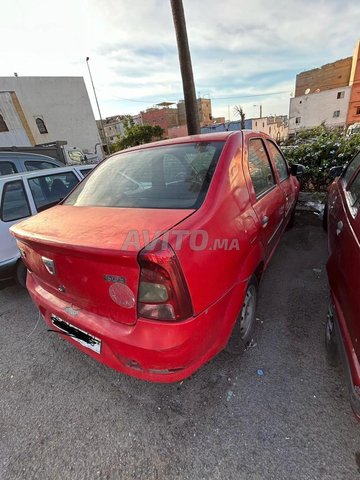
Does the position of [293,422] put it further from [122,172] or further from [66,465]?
[122,172]

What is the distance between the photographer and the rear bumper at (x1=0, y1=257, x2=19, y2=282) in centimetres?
297

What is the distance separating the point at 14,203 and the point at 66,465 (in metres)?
2.87

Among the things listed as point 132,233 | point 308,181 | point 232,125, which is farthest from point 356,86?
point 132,233

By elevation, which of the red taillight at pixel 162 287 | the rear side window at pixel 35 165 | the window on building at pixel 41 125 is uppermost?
the window on building at pixel 41 125

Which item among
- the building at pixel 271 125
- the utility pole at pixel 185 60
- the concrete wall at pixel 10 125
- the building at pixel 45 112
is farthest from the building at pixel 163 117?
the utility pole at pixel 185 60

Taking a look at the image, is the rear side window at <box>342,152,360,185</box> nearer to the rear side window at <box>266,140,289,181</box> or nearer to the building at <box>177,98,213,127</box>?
the rear side window at <box>266,140,289,181</box>

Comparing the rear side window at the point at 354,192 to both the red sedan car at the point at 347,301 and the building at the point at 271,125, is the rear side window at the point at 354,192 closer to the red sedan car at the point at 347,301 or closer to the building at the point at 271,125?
the red sedan car at the point at 347,301

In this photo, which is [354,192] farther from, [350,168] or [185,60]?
[185,60]

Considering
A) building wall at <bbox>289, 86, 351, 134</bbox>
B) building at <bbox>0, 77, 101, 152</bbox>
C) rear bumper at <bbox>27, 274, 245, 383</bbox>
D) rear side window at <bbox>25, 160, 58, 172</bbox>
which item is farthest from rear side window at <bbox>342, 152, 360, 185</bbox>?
building wall at <bbox>289, 86, 351, 134</bbox>

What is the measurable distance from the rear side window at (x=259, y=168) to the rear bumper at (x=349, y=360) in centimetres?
111

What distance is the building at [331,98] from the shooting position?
35.1 m

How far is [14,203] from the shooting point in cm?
319

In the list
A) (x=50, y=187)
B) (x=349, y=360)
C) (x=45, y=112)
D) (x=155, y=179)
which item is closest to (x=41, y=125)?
(x=45, y=112)

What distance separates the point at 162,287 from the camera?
4.09 ft
